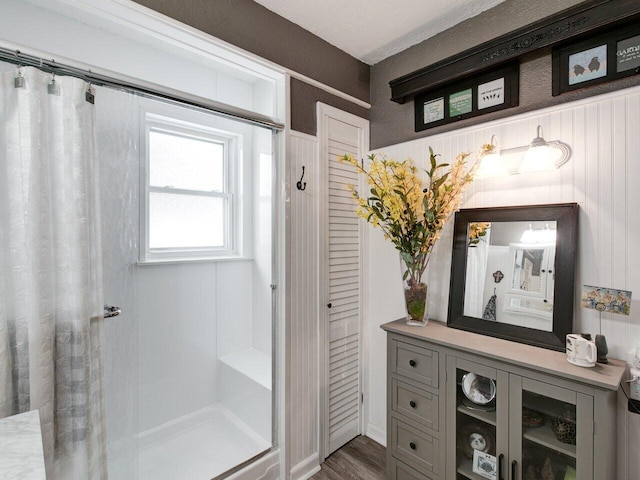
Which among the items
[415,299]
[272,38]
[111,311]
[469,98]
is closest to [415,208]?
[415,299]

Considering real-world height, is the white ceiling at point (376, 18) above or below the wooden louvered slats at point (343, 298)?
above

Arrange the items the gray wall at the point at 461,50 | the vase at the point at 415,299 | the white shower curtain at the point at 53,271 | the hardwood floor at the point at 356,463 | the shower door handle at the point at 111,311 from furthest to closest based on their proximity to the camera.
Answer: the hardwood floor at the point at 356,463
the vase at the point at 415,299
the gray wall at the point at 461,50
the shower door handle at the point at 111,311
the white shower curtain at the point at 53,271

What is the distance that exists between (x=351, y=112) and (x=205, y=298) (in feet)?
5.12

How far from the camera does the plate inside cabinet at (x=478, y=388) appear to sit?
4.40 feet

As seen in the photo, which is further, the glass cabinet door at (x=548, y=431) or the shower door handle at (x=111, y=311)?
the shower door handle at (x=111, y=311)

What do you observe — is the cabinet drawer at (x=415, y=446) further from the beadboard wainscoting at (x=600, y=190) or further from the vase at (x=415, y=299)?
the beadboard wainscoting at (x=600, y=190)

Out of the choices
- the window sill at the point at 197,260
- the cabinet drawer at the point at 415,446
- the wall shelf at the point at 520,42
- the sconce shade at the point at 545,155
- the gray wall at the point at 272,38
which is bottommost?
the cabinet drawer at the point at 415,446

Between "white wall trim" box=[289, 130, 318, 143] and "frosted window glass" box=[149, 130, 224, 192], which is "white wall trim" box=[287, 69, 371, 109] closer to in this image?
"white wall trim" box=[289, 130, 318, 143]

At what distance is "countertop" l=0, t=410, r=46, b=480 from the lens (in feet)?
2.01

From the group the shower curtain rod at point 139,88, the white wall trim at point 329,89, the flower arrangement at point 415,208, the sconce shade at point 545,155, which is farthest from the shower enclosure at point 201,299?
the sconce shade at point 545,155

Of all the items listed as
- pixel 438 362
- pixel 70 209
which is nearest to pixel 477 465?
pixel 438 362

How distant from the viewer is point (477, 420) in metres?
1.38

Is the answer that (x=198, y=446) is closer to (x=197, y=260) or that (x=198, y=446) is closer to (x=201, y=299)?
(x=201, y=299)

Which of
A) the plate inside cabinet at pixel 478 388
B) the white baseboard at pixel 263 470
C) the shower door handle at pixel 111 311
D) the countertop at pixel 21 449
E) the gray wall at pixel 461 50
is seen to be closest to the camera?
the countertop at pixel 21 449
